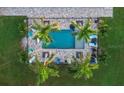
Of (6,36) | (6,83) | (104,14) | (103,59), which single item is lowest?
(6,83)

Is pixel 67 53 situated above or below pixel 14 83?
above

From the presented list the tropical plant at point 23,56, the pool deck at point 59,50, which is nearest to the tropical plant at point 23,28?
the pool deck at point 59,50

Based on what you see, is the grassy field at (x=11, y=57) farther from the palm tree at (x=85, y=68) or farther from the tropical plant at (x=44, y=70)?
the palm tree at (x=85, y=68)

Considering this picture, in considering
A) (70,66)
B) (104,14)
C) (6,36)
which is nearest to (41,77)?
(70,66)

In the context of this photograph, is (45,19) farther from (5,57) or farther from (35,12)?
(5,57)

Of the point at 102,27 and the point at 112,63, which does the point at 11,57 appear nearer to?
the point at 102,27
